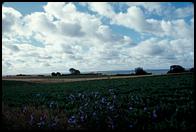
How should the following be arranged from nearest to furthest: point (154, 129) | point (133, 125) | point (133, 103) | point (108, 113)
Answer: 1. point (154, 129)
2. point (133, 125)
3. point (108, 113)
4. point (133, 103)

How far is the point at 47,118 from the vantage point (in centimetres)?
910

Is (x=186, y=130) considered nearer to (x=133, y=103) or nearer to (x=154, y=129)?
(x=154, y=129)

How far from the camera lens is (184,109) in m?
8.49

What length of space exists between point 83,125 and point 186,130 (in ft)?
8.86

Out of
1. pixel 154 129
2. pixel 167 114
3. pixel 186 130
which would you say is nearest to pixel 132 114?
pixel 167 114

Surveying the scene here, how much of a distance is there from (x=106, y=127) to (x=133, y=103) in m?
3.20

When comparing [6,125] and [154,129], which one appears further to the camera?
[6,125]

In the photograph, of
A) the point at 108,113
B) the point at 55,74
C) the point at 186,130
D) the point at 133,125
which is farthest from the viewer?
the point at 55,74

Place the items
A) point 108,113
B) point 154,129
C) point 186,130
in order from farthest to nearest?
point 108,113 < point 154,129 < point 186,130

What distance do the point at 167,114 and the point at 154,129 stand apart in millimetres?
1441

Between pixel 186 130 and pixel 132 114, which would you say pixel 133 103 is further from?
pixel 186 130

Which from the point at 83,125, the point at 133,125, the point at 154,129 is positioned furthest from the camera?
the point at 83,125

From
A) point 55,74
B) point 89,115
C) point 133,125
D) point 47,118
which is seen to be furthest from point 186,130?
point 55,74

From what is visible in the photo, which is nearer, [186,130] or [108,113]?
[186,130]
